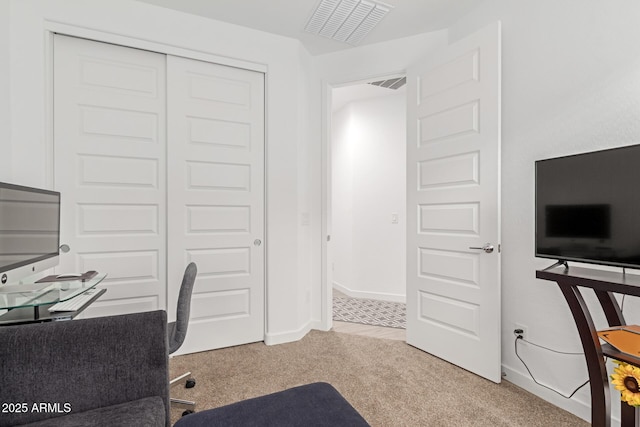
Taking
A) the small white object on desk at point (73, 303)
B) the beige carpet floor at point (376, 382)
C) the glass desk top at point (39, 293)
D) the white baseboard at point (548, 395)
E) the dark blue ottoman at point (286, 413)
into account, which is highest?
the glass desk top at point (39, 293)

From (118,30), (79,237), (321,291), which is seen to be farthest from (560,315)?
(118,30)

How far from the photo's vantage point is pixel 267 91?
2.86m

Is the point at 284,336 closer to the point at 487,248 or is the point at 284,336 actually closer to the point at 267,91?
the point at 487,248

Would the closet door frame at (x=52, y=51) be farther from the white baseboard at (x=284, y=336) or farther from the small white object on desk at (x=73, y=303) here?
the small white object on desk at (x=73, y=303)

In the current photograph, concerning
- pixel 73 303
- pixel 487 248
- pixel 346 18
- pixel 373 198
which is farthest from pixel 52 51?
pixel 373 198

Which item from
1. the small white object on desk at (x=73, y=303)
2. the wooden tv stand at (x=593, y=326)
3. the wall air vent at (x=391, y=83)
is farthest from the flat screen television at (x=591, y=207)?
the wall air vent at (x=391, y=83)

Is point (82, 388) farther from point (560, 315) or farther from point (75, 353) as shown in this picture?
point (560, 315)

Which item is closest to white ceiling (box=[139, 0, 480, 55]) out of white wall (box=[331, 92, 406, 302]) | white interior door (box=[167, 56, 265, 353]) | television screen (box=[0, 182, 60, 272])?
white interior door (box=[167, 56, 265, 353])

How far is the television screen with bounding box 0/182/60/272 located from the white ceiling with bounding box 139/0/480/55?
1.72 meters

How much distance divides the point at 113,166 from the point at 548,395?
3304 millimetres

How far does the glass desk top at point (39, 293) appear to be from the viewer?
122cm

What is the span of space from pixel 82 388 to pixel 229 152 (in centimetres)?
198

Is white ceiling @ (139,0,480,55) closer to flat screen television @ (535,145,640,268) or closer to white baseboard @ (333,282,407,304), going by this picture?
flat screen television @ (535,145,640,268)

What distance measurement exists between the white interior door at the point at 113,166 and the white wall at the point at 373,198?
8.79 feet
